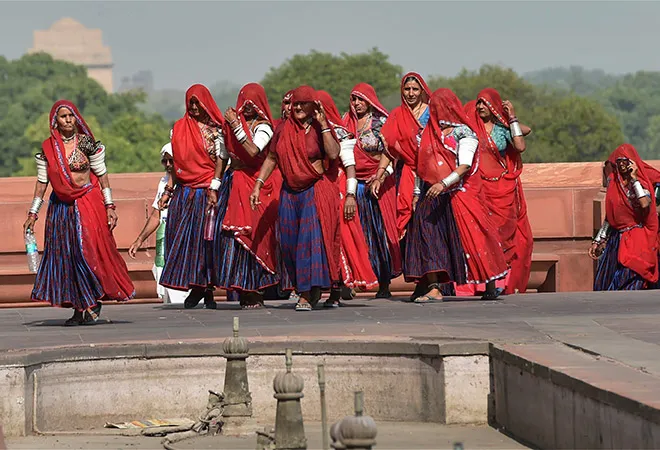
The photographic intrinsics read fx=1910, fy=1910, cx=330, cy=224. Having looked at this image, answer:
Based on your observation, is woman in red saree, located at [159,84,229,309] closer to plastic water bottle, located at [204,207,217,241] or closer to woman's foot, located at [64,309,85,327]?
plastic water bottle, located at [204,207,217,241]

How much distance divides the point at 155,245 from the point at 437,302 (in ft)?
13.5

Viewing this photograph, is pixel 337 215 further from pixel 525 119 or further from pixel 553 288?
pixel 525 119

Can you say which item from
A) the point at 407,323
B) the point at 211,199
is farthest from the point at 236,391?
the point at 211,199

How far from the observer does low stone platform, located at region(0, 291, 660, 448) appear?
8469 millimetres

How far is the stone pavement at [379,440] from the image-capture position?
9492 mm

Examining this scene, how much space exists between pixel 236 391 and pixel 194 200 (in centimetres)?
424

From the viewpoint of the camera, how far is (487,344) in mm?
10125

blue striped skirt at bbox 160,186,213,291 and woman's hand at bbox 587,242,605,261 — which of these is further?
woman's hand at bbox 587,242,605,261

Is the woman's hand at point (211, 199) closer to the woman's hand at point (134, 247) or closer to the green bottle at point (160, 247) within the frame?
the woman's hand at point (134, 247)

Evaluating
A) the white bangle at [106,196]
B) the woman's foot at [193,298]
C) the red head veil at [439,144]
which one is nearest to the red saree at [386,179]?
the red head veil at [439,144]

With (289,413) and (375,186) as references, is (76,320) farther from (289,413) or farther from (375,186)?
(289,413)

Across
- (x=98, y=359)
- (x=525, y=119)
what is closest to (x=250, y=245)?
(x=98, y=359)

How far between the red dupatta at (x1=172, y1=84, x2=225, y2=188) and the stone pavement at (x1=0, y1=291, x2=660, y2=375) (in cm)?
96

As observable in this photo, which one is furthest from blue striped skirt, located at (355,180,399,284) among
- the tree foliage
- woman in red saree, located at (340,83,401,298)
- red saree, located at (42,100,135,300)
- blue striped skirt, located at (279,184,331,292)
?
the tree foliage
